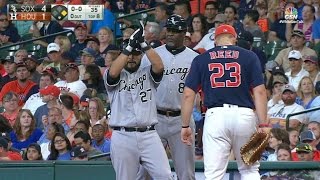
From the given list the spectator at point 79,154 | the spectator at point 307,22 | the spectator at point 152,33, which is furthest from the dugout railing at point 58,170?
the spectator at point 307,22

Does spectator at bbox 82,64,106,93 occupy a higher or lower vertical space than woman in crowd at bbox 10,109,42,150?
higher

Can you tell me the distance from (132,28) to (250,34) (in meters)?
1.99

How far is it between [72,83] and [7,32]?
333cm

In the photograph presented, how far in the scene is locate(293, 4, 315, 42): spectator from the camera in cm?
1661

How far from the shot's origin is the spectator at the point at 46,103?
15016mm

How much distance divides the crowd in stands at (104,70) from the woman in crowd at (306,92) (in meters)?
0.01

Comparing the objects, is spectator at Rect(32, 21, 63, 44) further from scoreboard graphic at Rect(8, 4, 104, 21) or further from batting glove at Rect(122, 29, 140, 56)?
batting glove at Rect(122, 29, 140, 56)

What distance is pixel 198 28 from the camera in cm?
1711

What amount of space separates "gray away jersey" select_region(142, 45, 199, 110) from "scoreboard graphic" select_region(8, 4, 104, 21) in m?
6.66

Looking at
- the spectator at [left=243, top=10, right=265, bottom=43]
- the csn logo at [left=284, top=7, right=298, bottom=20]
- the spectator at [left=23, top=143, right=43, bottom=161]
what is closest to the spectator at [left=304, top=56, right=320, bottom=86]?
the spectator at [left=243, top=10, right=265, bottom=43]

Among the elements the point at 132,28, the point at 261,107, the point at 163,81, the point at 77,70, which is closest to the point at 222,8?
the point at 132,28

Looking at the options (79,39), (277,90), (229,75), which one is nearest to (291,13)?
(277,90)

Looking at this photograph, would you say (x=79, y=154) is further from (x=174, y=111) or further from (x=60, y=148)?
(x=174, y=111)

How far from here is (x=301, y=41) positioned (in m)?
15.8
